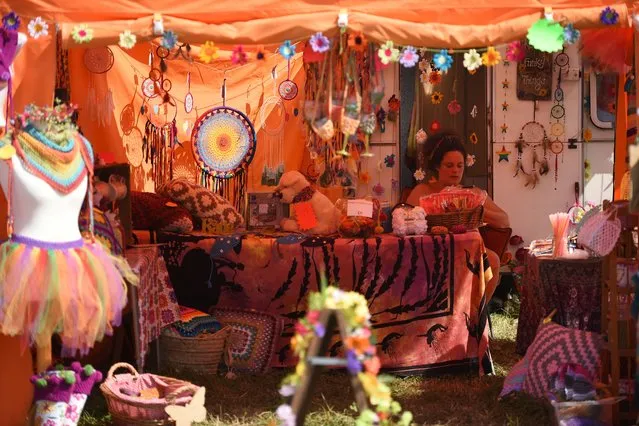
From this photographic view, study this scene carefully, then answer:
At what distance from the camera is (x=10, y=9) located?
183 inches

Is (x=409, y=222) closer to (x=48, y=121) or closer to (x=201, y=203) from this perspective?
(x=201, y=203)

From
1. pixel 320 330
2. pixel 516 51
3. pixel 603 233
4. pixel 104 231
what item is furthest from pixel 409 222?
pixel 320 330

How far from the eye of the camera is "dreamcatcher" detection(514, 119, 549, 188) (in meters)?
8.52

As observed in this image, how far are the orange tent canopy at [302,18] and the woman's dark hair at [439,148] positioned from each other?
220cm

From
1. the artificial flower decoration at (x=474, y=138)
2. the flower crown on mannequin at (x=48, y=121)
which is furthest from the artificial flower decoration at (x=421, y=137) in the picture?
the flower crown on mannequin at (x=48, y=121)

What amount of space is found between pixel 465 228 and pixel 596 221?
4.06ft

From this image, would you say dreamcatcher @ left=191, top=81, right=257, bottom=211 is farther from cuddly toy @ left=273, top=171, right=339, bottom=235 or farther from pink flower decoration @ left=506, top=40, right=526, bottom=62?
pink flower decoration @ left=506, top=40, right=526, bottom=62

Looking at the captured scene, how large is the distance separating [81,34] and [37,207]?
884 millimetres

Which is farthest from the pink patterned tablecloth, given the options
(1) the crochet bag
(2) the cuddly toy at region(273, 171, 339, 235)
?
(1) the crochet bag

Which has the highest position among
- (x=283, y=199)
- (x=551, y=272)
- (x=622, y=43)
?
(x=622, y=43)

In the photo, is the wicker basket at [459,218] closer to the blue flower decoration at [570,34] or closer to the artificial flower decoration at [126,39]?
the blue flower decoration at [570,34]

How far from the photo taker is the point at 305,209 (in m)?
6.33

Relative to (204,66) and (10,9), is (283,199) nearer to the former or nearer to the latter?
(204,66)

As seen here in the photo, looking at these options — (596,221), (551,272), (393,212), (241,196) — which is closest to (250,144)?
(241,196)
